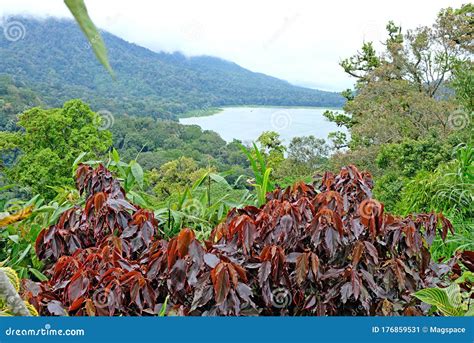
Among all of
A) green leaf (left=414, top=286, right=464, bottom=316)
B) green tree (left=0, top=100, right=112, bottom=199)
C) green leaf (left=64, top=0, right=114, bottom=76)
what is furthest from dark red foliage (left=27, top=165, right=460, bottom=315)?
green tree (left=0, top=100, right=112, bottom=199)

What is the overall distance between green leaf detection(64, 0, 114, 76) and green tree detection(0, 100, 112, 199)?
8781mm

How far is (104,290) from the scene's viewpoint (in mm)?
980

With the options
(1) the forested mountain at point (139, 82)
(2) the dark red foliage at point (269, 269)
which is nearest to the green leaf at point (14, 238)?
(2) the dark red foliage at point (269, 269)

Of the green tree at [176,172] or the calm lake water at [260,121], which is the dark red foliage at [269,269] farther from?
the calm lake water at [260,121]

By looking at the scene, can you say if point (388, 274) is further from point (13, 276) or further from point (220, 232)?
point (13, 276)

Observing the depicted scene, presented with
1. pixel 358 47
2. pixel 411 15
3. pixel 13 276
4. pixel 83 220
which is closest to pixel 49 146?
pixel 358 47

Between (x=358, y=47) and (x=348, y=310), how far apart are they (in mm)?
9407

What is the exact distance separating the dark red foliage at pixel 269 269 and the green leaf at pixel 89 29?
0.83 m

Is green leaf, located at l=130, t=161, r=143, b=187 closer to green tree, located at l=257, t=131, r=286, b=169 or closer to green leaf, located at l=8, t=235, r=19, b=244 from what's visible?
green leaf, located at l=8, t=235, r=19, b=244

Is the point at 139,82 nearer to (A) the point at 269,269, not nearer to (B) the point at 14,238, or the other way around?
(B) the point at 14,238

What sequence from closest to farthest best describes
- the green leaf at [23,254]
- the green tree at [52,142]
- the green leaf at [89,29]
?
the green leaf at [89,29], the green leaf at [23,254], the green tree at [52,142]

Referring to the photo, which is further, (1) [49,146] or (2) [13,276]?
(1) [49,146]

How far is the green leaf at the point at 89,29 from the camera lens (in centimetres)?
10

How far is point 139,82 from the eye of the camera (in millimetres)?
8078
